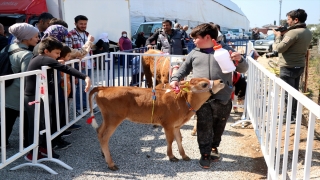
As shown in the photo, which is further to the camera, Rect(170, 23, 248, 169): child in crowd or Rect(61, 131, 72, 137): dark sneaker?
Rect(61, 131, 72, 137): dark sneaker

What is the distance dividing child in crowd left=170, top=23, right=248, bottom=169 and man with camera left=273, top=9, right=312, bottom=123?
1.76 m

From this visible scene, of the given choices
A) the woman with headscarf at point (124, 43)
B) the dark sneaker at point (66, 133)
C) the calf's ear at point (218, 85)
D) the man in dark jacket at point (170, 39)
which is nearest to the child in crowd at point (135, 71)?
the man in dark jacket at point (170, 39)

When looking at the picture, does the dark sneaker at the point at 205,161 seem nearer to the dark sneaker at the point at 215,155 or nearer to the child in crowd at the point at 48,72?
the dark sneaker at the point at 215,155

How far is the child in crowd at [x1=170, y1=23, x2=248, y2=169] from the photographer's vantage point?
3510 mm

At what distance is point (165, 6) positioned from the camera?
26656 mm

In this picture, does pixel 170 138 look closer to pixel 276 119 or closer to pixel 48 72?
pixel 276 119

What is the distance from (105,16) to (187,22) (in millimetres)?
18977

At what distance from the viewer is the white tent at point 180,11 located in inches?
834

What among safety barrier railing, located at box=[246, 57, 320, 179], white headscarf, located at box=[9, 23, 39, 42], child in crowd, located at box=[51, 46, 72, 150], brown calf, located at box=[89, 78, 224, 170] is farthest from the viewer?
child in crowd, located at box=[51, 46, 72, 150]

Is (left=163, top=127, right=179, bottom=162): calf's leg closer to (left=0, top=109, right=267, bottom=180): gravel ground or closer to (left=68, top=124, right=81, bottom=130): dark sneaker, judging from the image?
(left=0, top=109, right=267, bottom=180): gravel ground

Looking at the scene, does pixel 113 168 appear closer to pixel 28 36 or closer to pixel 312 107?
pixel 28 36

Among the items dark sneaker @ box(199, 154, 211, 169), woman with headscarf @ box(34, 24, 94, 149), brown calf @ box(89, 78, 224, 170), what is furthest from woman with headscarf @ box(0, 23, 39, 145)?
dark sneaker @ box(199, 154, 211, 169)

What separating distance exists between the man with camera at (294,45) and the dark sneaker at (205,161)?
92.8 inches

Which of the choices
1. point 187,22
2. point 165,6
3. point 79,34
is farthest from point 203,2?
point 79,34
